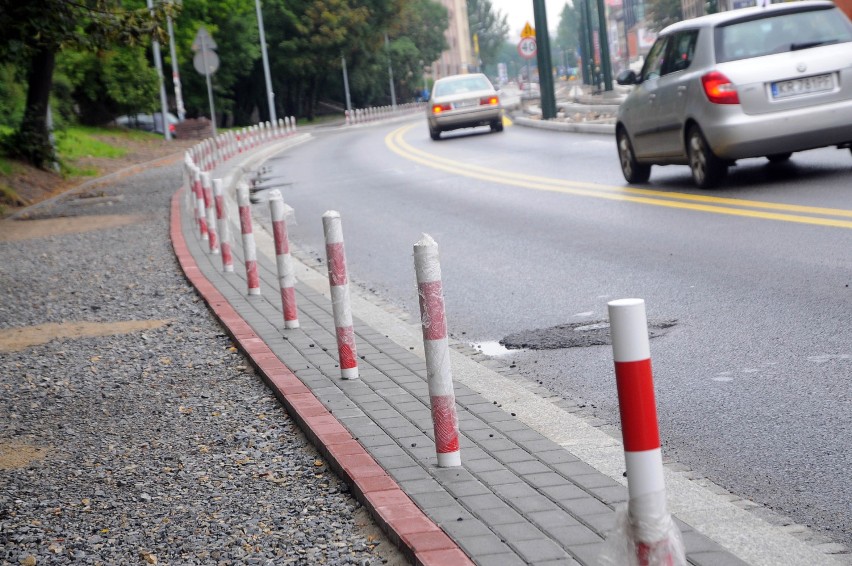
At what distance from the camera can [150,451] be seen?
21.2 feet

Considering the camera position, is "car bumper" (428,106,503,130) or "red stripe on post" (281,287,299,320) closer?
"red stripe on post" (281,287,299,320)

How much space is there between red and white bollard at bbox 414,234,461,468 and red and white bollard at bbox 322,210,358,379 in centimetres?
189

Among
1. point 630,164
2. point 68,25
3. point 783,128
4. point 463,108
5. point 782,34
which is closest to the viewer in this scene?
point 783,128

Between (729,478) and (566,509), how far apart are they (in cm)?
79

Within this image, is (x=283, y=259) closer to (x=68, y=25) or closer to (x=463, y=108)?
(x=68, y=25)

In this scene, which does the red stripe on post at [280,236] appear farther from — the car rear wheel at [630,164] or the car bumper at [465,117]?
the car bumper at [465,117]

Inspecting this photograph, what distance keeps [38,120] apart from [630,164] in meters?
16.4

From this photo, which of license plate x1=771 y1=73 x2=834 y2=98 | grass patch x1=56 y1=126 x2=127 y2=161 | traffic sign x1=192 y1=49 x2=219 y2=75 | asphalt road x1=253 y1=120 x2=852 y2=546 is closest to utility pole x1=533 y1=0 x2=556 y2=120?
traffic sign x1=192 y1=49 x2=219 y2=75

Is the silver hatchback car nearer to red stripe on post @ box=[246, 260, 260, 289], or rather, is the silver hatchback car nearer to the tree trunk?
red stripe on post @ box=[246, 260, 260, 289]

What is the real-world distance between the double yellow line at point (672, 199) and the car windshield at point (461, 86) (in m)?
11.0

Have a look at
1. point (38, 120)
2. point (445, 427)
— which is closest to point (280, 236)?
point (445, 427)

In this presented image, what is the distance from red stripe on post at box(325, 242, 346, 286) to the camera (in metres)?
7.37

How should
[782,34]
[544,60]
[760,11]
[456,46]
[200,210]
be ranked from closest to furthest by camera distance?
[782,34] → [760,11] → [200,210] → [544,60] → [456,46]

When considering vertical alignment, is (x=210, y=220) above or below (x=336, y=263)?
below
